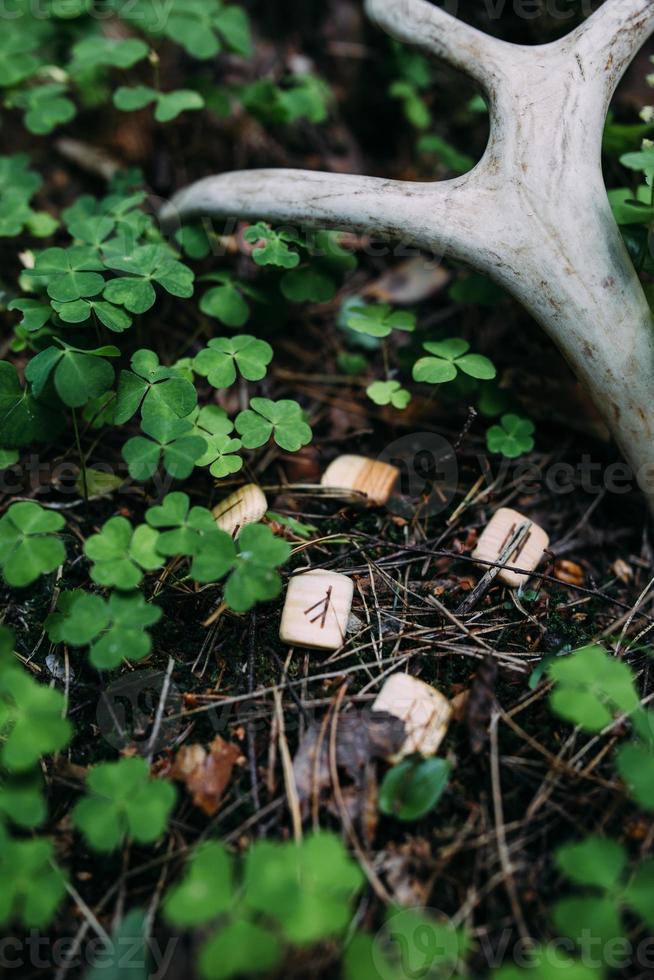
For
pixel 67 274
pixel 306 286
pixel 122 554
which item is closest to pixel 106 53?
pixel 67 274

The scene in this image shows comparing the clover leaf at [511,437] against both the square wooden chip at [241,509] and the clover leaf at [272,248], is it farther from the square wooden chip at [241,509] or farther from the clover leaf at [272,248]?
the clover leaf at [272,248]

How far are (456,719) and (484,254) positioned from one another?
1355mm

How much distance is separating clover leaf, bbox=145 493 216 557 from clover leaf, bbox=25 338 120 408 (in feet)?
1.43

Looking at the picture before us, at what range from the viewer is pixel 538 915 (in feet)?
4.93

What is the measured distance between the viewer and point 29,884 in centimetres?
144

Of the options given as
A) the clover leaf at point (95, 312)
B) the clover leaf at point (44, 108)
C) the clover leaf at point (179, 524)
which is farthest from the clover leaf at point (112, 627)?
the clover leaf at point (44, 108)

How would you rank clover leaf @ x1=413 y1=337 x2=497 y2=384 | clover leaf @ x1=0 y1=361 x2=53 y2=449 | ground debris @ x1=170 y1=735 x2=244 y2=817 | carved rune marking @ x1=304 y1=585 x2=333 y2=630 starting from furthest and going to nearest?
clover leaf @ x1=413 y1=337 x2=497 y2=384 < clover leaf @ x1=0 y1=361 x2=53 y2=449 < carved rune marking @ x1=304 y1=585 x2=333 y2=630 < ground debris @ x1=170 y1=735 x2=244 y2=817

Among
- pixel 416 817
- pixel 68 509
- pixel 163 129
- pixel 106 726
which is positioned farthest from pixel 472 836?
pixel 163 129

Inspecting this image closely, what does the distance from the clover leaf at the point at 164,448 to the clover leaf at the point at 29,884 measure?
0.95m

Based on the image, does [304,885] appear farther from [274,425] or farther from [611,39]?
[611,39]

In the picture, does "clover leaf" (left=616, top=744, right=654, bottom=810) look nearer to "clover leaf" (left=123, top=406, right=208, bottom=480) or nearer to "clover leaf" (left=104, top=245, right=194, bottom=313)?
"clover leaf" (left=123, top=406, right=208, bottom=480)

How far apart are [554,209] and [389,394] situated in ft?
2.51

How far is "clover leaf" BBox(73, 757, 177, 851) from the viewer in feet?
4.95


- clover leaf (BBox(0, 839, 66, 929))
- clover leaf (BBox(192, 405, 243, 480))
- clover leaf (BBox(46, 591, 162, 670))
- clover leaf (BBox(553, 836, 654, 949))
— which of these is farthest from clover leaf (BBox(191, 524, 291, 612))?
clover leaf (BBox(553, 836, 654, 949))
